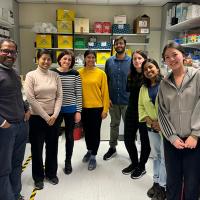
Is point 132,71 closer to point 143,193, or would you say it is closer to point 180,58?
point 180,58

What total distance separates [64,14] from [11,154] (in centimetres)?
373

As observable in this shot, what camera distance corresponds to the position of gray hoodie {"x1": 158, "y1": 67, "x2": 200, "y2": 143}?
1508mm

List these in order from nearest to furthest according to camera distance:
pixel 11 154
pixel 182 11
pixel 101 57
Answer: pixel 11 154, pixel 182 11, pixel 101 57

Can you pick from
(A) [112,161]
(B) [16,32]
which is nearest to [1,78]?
(A) [112,161]

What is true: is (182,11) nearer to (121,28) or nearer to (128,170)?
(121,28)

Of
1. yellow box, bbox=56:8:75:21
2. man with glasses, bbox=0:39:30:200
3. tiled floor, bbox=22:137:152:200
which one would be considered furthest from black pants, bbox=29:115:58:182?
yellow box, bbox=56:8:75:21

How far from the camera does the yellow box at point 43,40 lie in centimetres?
472

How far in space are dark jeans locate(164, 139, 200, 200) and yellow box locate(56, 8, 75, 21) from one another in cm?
384

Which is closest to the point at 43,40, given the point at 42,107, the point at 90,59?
the point at 90,59

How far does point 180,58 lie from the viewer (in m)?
1.59

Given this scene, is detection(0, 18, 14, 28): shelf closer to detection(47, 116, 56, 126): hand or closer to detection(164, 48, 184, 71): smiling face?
detection(47, 116, 56, 126): hand

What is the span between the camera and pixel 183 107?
5.00 ft

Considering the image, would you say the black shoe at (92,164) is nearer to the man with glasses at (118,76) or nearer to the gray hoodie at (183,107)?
the man with glasses at (118,76)

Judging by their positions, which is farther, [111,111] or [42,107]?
[111,111]
